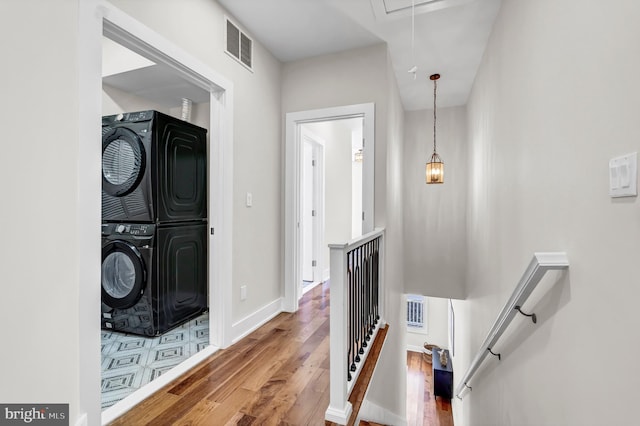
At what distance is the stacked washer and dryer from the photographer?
98.7 inches

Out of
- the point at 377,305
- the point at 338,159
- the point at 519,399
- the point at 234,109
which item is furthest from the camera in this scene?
the point at 338,159

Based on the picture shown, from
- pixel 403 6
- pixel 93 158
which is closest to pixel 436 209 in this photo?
pixel 403 6

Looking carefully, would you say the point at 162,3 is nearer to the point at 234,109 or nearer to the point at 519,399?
the point at 234,109

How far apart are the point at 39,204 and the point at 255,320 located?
196 cm

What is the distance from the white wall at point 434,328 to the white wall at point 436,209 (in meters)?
3.26

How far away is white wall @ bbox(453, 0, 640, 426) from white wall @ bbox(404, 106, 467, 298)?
8.31ft

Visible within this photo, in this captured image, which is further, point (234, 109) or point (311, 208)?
point (311, 208)

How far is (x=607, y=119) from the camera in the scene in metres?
0.93

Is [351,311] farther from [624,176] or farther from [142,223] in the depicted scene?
[142,223]

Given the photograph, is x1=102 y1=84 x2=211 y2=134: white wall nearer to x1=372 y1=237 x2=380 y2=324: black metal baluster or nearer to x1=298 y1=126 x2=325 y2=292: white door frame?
x1=298 y1=126 x2=325 y2=292: white door frame

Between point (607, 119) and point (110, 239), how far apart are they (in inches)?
130

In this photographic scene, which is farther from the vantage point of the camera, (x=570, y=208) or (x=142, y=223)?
(x=142, y=223)

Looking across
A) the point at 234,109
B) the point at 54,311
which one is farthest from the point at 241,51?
the point at 54,311

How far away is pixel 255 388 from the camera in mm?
1823
